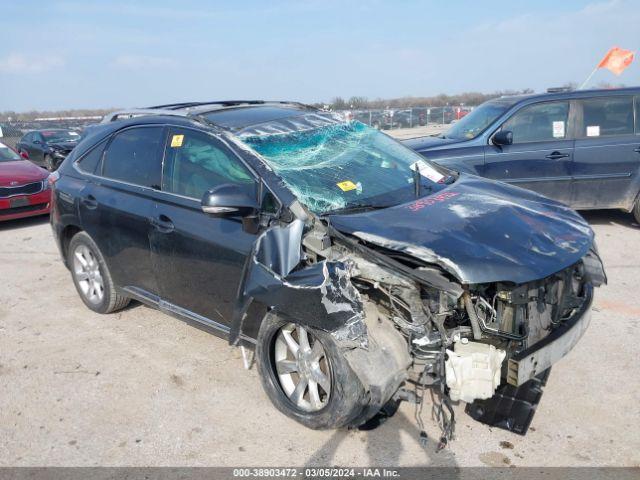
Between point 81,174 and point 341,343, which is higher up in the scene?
point 81,174

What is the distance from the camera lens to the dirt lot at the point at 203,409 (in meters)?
2.94

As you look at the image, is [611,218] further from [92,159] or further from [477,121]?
[92,159]

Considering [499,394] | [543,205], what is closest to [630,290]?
[543,205]

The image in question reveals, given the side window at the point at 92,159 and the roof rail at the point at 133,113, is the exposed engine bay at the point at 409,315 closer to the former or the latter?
the roof rail at the point at 133,113

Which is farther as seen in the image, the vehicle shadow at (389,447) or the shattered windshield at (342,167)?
the shattered windshield at (342,167)

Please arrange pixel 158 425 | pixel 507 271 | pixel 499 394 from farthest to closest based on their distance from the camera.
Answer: pixel 158 425, pixel 499 394, pixel 507 271

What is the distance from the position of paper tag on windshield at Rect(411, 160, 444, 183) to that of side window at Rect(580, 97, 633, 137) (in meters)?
3.61

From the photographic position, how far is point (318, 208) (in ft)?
10.5

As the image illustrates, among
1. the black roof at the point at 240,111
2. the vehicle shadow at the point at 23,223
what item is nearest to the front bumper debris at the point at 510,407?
the black roof at the point at 240,111

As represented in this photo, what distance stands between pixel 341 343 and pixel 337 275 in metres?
0.36

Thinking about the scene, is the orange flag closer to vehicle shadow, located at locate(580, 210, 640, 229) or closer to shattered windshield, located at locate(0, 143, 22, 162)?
vehicle shadow, located at locate(580, 210, 640, 229)

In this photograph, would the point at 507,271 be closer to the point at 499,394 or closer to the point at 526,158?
the point at 499,394

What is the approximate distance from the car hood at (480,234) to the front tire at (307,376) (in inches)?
25.7

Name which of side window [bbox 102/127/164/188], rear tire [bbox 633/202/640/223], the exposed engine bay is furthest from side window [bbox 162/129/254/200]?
rear tire [bbox 633/202/640/223]
